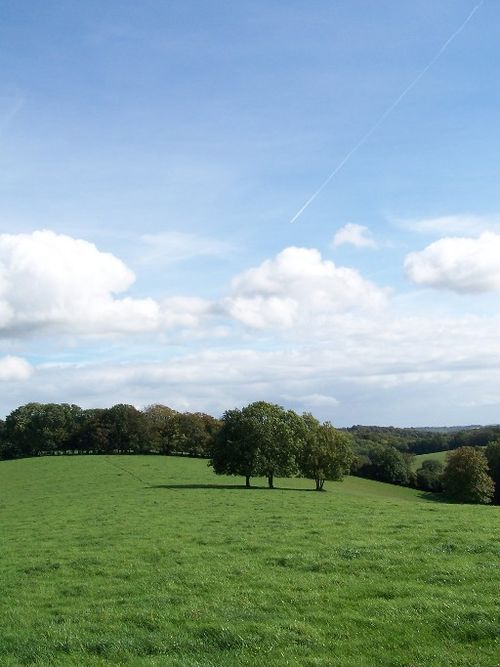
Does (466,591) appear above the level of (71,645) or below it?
above

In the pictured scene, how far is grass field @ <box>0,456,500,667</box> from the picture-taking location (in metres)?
11.0

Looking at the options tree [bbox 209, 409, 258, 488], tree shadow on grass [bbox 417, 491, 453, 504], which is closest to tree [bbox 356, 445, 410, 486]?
tree shadow on grass [bbox 417, 491, 453, 504]

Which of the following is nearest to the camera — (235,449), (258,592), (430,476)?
(258,592)

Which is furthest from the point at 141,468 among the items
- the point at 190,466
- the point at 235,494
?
the point at 235,494

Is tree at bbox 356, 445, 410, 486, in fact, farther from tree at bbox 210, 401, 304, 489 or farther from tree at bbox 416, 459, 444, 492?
tree at bbox 210, 401, 304, 489

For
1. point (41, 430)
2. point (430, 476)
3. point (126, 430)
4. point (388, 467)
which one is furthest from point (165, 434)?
point (430, 476)

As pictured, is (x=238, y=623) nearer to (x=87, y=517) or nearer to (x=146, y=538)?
(x=146, y=538)

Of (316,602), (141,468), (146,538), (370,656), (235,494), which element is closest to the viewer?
(370,656)

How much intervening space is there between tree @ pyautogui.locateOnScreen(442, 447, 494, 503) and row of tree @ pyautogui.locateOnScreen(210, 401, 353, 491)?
28.2 metres

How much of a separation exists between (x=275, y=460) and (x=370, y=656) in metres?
55.4

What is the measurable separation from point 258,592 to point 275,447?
2008 inches

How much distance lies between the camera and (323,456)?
68812mm

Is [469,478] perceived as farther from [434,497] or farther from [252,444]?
[252,444]

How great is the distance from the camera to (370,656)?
1031 centimetres
